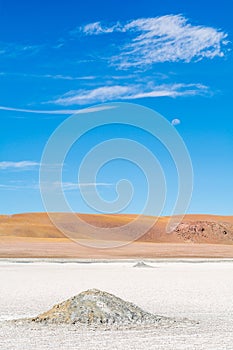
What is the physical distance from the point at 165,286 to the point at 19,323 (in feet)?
45.4

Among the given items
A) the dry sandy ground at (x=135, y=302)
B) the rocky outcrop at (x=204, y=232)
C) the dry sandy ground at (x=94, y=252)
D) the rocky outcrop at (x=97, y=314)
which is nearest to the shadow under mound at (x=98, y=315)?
the rocky outcrop at (x=97, y=314)

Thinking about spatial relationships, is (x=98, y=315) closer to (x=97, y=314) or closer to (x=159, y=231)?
(x=97, y=314)

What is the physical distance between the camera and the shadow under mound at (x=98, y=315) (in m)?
16.2

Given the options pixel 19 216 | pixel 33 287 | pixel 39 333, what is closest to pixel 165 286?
pixel 33 287

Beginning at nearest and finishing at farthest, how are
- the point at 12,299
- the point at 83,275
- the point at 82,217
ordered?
the point at 12,299 → the point at 83,275 → the point at 82,217

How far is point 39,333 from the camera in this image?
14.8m

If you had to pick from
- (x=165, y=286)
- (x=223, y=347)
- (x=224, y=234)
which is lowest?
(x=223, y=347)

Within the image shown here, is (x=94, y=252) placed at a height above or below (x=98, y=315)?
above

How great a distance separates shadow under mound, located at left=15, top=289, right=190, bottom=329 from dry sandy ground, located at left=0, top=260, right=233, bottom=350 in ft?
2.05

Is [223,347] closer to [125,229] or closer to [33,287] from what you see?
[33,287]

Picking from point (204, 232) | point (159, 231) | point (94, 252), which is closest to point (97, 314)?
point (94, 252)

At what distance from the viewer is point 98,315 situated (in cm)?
1645

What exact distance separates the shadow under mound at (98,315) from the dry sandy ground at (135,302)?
626 mm

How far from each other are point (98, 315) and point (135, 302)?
625cm
